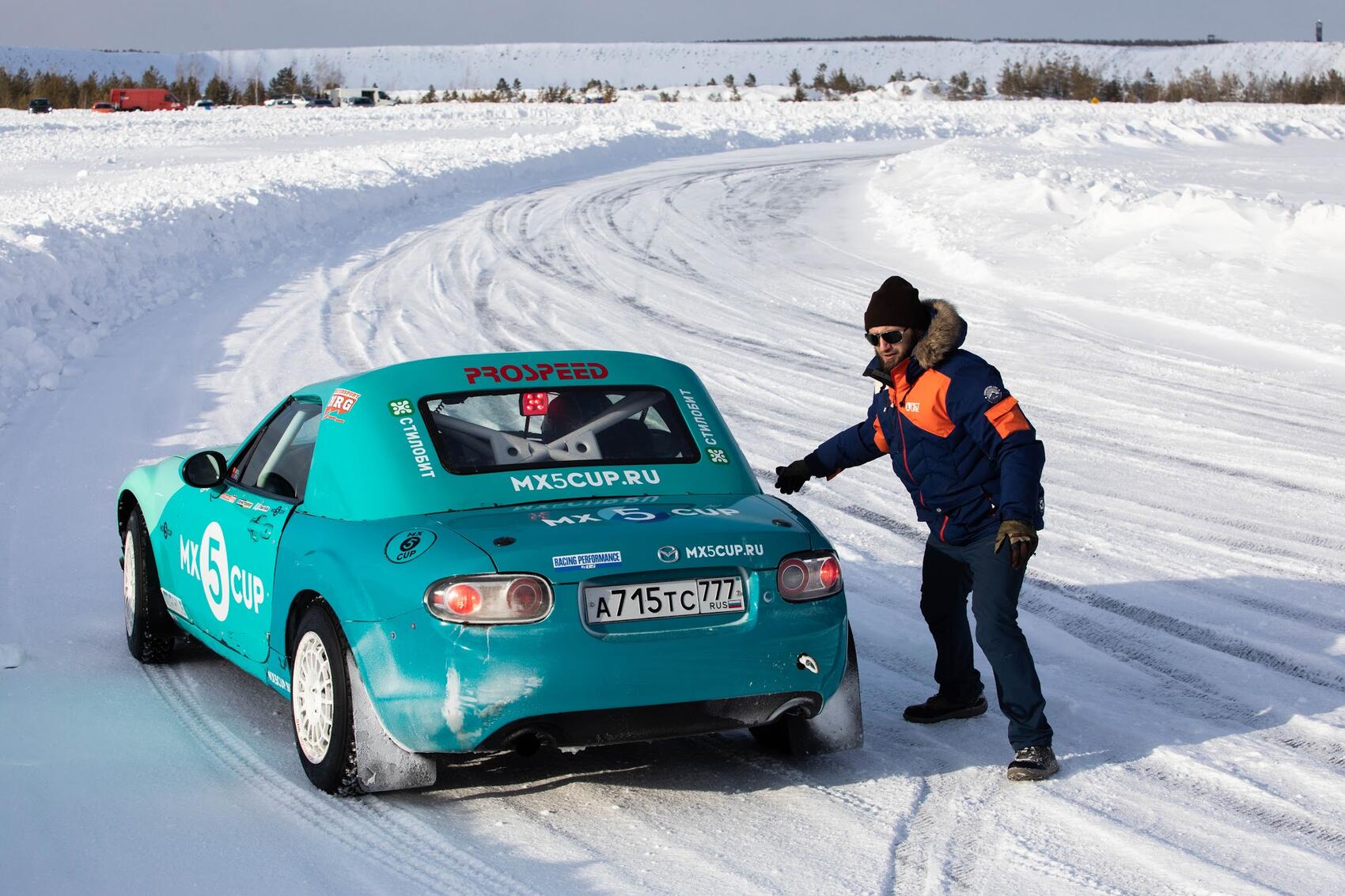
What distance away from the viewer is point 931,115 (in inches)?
2231

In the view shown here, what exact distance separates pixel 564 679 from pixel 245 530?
1.72 m

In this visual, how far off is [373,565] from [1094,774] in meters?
2.40

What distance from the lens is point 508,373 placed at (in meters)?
5.29

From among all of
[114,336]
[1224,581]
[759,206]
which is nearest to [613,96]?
[759,206]

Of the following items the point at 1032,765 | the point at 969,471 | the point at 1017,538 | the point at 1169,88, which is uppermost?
the point at 1169,88

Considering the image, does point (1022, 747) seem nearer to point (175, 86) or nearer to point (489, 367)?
point (489, 367)

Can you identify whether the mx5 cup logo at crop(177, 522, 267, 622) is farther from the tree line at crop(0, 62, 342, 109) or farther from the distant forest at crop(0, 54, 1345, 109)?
the distant forest at crop(0, 54, 1345, 109)

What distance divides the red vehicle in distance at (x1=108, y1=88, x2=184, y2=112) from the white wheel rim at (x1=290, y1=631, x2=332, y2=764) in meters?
68.2

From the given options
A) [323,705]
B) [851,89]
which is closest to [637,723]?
[323,705]

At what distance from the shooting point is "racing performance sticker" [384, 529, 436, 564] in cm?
440

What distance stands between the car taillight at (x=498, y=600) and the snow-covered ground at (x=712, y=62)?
16103 centimetres

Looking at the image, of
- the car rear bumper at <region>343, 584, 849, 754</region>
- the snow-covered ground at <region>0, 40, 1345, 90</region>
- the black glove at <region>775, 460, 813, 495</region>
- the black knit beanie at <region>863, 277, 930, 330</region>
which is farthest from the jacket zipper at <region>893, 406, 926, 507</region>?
the snow-covered ground at <region>0, 40, 1345, 90</region>

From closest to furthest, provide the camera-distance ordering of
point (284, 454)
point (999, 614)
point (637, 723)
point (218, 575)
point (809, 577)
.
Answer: point (637, 723) < point (809, 577) < point (999, 614) < point (284, 454) < point (218, 575)

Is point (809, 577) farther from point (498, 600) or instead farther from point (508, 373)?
point (508, 373)
